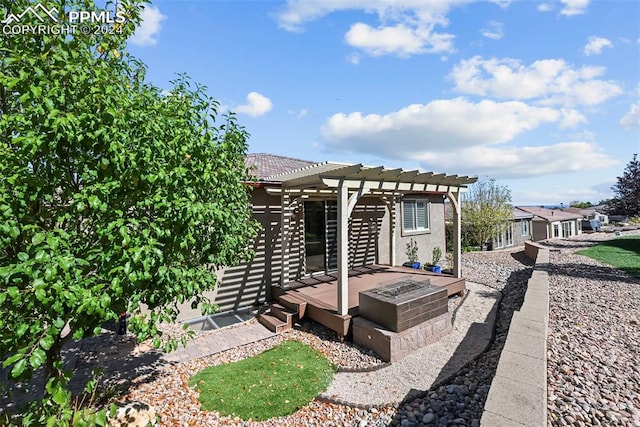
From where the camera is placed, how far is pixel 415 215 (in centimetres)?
1306

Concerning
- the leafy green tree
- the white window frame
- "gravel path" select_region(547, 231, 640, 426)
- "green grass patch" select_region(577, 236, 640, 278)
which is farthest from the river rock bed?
"green grass patch" select_region(577, 236, 640, 278)

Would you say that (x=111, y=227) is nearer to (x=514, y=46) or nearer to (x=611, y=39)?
(x=514, y=46)

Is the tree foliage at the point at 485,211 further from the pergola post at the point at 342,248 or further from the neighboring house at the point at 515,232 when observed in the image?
the pergola post at the point at 342,248

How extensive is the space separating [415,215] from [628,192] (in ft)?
69.7

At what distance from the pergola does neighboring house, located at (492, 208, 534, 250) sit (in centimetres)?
1956

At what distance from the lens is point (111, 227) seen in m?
2.57

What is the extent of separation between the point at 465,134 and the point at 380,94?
878cm

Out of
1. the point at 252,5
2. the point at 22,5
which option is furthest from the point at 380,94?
the point at 22,5

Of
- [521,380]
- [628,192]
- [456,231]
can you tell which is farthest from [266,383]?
[628,192]

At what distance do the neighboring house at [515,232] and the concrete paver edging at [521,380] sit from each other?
23444 mm

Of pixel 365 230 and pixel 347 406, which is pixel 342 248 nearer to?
pixel 347 406

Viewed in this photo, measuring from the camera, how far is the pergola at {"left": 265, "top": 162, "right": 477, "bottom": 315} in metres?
6.20

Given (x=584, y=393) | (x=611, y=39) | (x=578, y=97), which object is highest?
(x=611, y=39)

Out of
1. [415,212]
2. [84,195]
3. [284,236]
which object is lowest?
[284,236]
